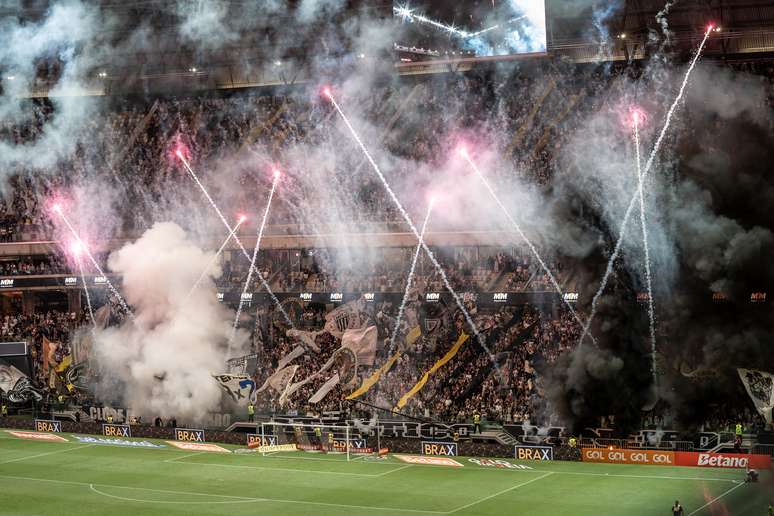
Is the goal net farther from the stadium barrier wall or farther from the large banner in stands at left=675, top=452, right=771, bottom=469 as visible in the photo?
the large banner in stands at left=675, top=452, right=771, bottom=469

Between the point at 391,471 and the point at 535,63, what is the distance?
21.5m

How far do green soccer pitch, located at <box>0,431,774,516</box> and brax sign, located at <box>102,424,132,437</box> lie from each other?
4.77 meters

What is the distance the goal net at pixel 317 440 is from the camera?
4131 cm

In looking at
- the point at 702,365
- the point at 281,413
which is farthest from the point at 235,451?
the point at 702,365

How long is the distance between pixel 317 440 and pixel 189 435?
20.5 feet

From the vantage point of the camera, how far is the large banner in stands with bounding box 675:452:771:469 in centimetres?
3394

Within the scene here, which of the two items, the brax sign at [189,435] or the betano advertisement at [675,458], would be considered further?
the brax sign at [189,435]

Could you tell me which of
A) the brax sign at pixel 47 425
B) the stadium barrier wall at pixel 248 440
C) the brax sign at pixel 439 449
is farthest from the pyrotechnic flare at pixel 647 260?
the brax sign at pixel 47 425

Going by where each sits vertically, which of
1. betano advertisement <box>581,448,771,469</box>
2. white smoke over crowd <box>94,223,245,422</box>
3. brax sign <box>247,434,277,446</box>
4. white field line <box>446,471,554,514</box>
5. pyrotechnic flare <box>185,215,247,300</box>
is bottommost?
white field line <box>446,471,554,514</box>

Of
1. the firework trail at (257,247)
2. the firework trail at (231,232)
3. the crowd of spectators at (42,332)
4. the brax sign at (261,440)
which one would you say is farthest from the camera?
the crowd of spectators at (42,332)

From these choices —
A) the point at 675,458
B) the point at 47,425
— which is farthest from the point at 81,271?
the point at 675,458

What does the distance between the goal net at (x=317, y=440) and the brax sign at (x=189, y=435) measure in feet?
9.44

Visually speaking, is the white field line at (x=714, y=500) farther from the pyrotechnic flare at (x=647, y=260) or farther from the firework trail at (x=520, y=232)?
the firework trail at (x=520, y=232)

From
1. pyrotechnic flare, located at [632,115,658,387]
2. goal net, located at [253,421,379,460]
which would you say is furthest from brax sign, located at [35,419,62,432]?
pyrotechnic flare, located at [632,115,658,387]
